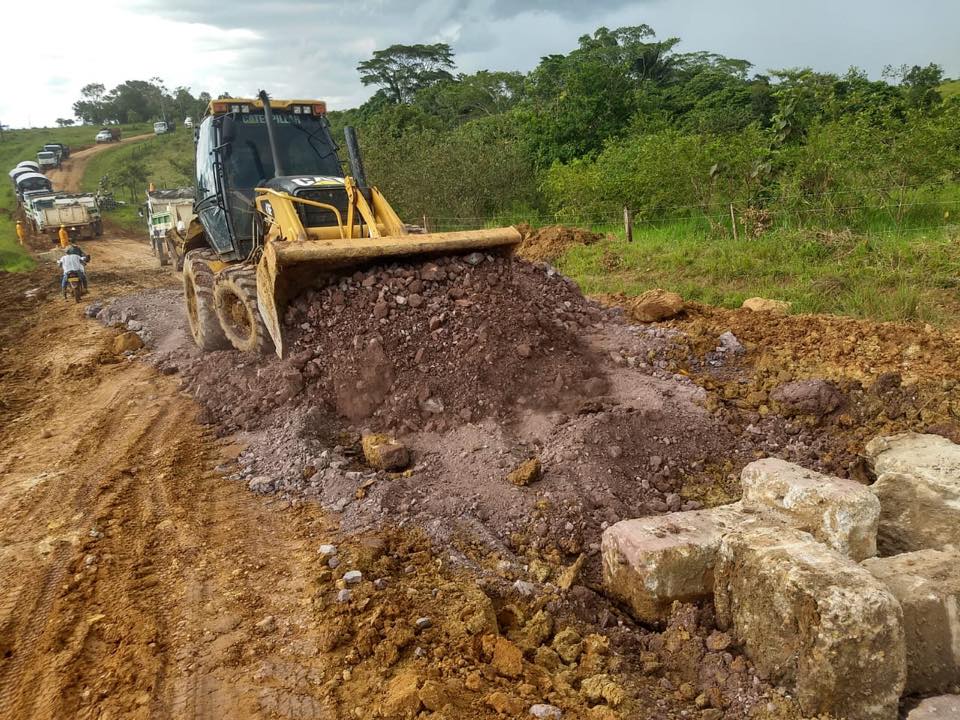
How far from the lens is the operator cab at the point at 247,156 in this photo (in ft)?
24.0

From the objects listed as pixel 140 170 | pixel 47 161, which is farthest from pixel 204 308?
pixel 47 161

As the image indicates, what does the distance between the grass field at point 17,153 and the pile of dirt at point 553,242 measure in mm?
13419

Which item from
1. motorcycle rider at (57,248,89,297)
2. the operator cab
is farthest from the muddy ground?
motorcycle rider at (57,248,89,297)

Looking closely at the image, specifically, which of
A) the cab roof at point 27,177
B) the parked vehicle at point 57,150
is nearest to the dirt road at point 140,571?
the cab roof at point 27,177

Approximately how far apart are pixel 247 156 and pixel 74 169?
4138cm

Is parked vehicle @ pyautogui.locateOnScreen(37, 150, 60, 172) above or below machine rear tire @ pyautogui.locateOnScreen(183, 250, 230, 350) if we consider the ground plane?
above

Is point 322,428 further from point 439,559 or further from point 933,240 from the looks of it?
point 933,240

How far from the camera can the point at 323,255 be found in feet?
18.3

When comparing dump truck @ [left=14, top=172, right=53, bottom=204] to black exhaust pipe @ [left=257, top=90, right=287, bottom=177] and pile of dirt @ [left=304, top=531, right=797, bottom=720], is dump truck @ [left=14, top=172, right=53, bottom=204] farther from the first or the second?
pile of dirt @ [left=304, top=531, right=797, bottom=720]

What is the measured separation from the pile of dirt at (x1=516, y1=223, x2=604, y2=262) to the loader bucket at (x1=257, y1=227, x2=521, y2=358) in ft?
23.9

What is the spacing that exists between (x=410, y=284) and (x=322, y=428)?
1394mm

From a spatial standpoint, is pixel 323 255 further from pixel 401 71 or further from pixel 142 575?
pixel 401 71

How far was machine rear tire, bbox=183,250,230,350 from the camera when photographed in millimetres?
7473

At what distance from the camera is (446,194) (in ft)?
62.2
